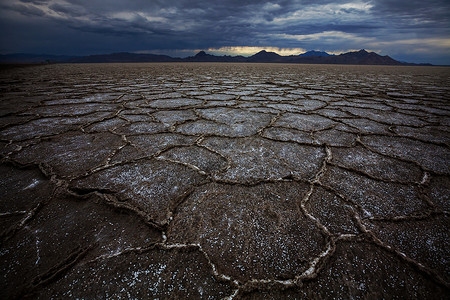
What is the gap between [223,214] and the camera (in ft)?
2.61

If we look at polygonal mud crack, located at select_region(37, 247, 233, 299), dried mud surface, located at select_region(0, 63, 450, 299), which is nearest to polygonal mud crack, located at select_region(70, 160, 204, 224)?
dried mud surface, located at select_region(0, 63, 450, 299)

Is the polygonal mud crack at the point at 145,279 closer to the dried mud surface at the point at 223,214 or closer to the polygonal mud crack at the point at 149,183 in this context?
the dried mud surface at the point at 223,214

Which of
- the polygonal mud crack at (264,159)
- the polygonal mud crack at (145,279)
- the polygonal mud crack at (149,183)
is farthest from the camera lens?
the polygonal mud crack at (264,159)

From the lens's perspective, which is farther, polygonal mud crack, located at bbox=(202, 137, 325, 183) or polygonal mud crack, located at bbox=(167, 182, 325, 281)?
polygonal mud crack, located at bbox=(202, 137, 325, 183)

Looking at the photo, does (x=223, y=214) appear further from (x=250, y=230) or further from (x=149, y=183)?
(x=149, y=183)

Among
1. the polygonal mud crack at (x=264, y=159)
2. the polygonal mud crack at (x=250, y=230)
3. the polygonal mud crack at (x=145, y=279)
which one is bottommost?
Result: the polygonal mud crack at (x=145, y=279)

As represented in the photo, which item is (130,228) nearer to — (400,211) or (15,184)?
(15,184)

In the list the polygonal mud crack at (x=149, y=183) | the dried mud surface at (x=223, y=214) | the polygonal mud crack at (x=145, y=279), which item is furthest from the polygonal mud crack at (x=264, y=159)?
the polygonal mud crack at (x=145, y=279)

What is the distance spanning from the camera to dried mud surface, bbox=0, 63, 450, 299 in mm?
562

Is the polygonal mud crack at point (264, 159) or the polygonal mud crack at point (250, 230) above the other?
the polygonal mud crack at point (264, 159)

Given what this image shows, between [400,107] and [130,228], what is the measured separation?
11.2ft

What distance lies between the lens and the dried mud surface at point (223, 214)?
0.56m

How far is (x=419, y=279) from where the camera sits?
565 mm

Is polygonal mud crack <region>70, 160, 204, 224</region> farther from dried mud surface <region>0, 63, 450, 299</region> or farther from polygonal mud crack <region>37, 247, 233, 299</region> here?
polygonal mud crack <region>37, 247, 233, 299</region>
